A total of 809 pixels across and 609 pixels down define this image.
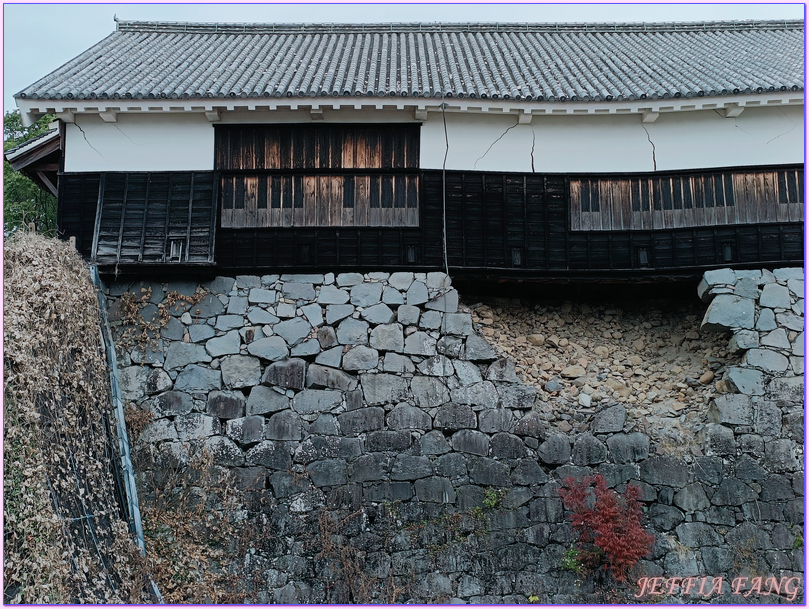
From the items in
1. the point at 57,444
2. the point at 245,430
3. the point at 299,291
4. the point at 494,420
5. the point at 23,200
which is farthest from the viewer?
the point at 23,200

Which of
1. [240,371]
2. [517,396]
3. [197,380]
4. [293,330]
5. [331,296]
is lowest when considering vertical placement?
[517,396]

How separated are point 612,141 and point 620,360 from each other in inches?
139

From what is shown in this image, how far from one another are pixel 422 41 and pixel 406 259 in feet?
21.0

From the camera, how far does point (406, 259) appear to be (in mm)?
10805

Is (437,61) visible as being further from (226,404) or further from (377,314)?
(226,404)

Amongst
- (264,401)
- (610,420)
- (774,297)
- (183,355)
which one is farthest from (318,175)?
(774,297)

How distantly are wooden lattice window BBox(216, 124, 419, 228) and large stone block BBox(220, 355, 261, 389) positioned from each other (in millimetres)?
2120

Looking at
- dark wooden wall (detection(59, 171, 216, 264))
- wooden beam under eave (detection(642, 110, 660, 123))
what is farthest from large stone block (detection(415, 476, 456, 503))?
wooden beam under eave (detection(642, 110, 660, 123))

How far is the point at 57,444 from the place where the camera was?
7.79 m

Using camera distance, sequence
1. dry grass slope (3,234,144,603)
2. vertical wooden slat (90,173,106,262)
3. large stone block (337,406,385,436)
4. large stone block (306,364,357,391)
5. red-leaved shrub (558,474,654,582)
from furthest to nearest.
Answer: vertical wooden slat (90,173,106,262) → large stone block (306,364,357,391) → large stone block (337,406,385,436) → red-leaved shrub (558,474,654,582) → dry grass slope (3,234,144,603)

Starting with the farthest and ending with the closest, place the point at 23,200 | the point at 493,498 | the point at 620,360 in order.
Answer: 1. the point at 23,200
2. the point at 620,360
3. the point at 493,498

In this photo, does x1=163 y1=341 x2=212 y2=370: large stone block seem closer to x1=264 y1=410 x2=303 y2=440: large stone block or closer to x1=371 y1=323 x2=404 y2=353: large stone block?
x1=264 y1=410 x2=303 y2=440: large stone block

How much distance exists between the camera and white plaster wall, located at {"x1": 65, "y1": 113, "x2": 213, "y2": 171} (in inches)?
432

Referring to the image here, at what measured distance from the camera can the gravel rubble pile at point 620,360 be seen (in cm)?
1027
